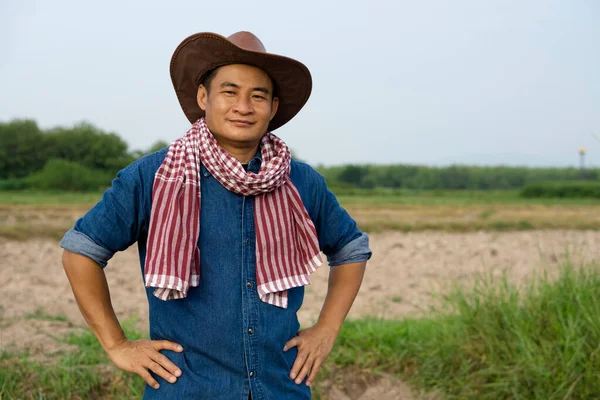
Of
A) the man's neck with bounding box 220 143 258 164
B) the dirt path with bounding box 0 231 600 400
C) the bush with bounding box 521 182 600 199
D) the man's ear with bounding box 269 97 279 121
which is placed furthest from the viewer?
the bush with bounding box 521 182 600 199

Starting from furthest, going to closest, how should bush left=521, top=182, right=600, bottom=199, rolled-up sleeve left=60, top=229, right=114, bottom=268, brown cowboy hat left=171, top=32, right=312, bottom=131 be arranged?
bush left=521, top=182, right=600, bottom=199 → brown cowboy hat left=171, top=32, right=312, bottom=131 → rolled-up sleeve left=60, top=229, right=114, bottom=268

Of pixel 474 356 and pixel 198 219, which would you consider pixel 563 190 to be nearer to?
pixel 474 356

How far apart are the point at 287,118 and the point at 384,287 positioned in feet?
15.6

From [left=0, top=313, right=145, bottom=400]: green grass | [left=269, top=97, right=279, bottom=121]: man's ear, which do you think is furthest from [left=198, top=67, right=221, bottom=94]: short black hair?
[left=0, top=313, right=145, bottom=400]: green grass

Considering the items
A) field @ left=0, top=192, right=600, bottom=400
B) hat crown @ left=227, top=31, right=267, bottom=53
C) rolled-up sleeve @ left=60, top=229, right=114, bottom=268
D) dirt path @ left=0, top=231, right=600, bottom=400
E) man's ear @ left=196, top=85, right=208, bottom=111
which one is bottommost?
dirt path @ left=0, top=231, right=600, bottom=400

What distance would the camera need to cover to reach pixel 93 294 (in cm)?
176

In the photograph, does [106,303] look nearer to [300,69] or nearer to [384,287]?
[300,69]

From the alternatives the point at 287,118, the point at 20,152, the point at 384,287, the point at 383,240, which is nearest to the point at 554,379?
the point at 287,118

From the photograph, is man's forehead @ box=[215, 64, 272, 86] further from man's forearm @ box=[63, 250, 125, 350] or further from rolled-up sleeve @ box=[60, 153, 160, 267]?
man's forearm @ box=[63, 250, 125, 350]

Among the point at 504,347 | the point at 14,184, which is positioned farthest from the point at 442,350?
the point at 14,184

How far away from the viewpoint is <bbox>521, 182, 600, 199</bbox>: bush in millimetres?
27422

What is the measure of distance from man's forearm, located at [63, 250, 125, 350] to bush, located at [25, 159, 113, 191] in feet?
73.1

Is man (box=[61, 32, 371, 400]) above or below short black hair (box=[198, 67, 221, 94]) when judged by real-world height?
below

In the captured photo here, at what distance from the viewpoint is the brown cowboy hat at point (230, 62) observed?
181 cm
